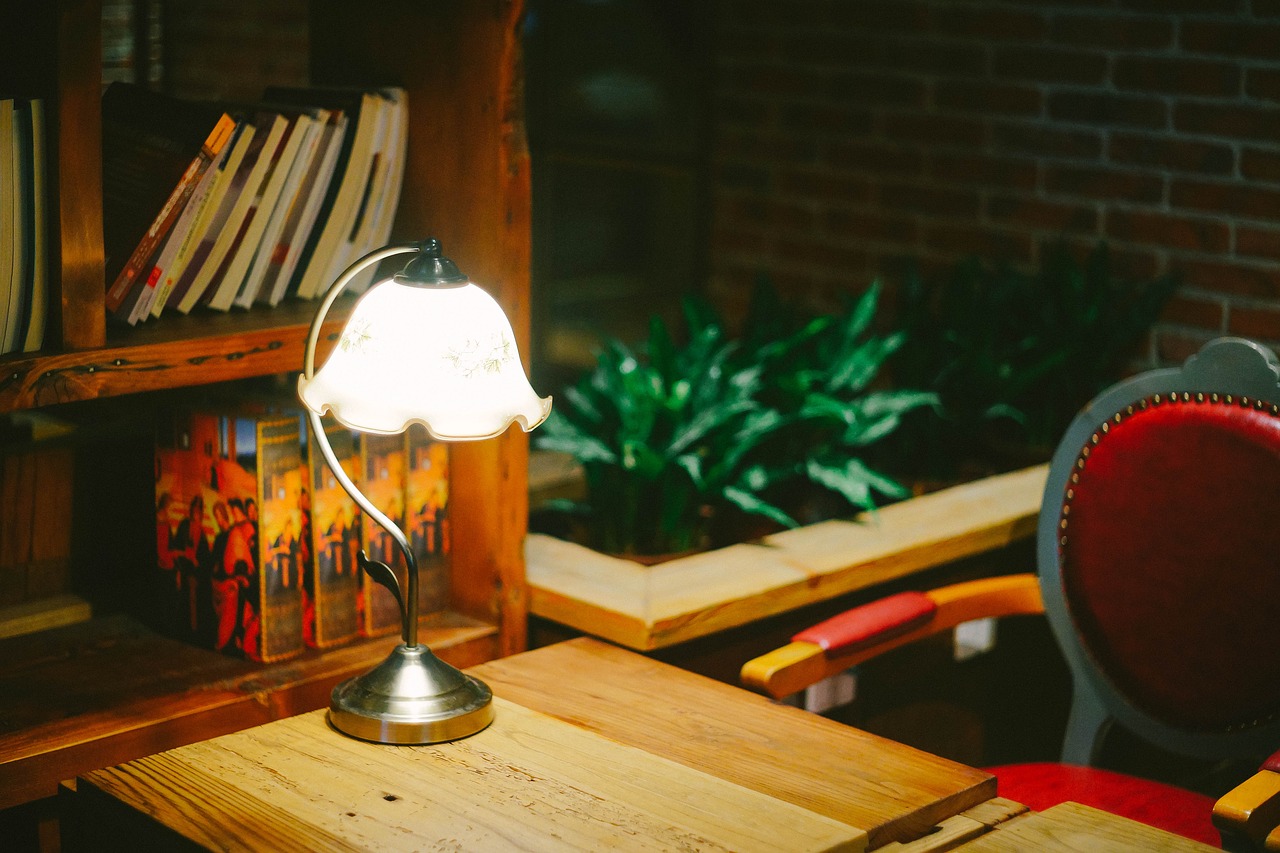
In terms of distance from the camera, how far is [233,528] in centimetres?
177

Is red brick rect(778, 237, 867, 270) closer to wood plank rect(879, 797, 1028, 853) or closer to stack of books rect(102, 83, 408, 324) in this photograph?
stack of books rect(102, 83, 408, 324)

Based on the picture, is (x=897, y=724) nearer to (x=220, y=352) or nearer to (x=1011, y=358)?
(x=1011, y=358)

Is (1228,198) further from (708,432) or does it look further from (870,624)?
(870,624)

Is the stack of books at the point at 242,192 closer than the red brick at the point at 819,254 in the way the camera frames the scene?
Yes

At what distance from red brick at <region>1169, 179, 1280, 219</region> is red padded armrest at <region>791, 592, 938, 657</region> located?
4.17 feet

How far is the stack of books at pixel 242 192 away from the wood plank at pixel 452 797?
0.56m

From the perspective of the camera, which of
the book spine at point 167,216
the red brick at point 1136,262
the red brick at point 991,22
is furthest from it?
the red brick at point 991,22

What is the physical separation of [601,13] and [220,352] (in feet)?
7.00

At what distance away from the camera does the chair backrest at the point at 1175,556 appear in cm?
190

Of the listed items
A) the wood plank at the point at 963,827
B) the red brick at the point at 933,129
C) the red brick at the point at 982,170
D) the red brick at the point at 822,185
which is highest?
the red brick at the point at 933,129

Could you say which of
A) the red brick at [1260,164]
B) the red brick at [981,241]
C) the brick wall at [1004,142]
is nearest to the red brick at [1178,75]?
the brick wall at [1004,142]

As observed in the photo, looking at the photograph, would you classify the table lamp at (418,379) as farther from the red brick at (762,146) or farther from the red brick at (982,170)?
the red brick at (762,146)

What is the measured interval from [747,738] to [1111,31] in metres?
1.95

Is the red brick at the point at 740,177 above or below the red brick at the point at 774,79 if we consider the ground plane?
below
